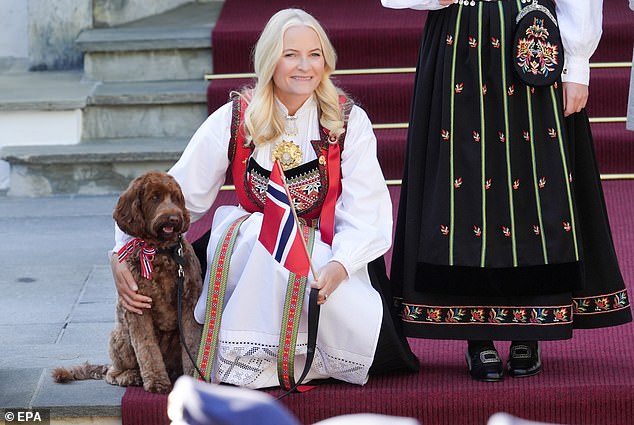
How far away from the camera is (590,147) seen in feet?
10.7

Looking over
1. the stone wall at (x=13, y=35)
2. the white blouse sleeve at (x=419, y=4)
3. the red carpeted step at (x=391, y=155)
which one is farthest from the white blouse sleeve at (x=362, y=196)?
the stone wall at (x=13, y=35)

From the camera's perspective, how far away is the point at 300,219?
3301mm

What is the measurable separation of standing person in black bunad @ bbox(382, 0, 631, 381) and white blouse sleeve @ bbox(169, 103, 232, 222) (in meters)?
0.51

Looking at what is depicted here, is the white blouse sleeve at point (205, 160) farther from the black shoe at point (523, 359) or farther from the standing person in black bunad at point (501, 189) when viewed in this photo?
the black shoe at point (523, 359)

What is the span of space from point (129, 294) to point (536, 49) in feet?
3.93

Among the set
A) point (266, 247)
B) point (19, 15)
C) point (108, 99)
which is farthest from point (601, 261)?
point (19, 15)

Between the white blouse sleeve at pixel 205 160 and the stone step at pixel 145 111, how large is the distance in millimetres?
2498

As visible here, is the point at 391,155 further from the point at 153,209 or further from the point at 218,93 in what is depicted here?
the point at 153,209

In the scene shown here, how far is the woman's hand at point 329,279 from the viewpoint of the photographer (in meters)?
3.09

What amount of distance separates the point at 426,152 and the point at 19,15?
12.8 ft

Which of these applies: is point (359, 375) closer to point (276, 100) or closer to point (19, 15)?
point (276, 100)

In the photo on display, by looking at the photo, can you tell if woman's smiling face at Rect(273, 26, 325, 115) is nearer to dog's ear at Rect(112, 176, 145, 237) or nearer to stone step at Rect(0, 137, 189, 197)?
dog's ear at Rect(112, 176, 145, 237)

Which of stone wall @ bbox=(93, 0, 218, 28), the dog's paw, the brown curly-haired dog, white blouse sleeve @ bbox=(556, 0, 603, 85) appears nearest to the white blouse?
white blouse sleeve @ bbox=(556, 0, 603, 85)

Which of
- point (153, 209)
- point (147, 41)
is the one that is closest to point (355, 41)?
point (147, 41)
